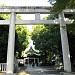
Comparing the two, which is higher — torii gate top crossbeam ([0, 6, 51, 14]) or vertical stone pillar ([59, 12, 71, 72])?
torii gate top crossbeam ([0, 6, 51, 14])

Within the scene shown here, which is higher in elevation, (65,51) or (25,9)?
(25,9)

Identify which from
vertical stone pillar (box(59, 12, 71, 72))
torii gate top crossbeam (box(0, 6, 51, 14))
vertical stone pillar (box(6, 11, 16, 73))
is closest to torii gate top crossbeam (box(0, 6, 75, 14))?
torii gate top crossbeam (box(0, 6, 51, 14))

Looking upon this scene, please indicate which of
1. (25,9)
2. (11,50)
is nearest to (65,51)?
(11,50)

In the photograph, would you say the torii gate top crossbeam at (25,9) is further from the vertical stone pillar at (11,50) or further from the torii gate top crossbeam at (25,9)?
the vertical stone pillar at (11,50)

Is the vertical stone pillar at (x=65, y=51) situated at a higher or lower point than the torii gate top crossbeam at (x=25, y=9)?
lower

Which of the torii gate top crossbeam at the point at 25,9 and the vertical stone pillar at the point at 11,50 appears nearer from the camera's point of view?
A: the vertical stone pillar at the point at 11,50

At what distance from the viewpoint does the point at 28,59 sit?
3388 cm

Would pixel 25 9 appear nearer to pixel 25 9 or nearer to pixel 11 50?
pixel 25 9

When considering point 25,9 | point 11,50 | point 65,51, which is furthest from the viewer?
point 25,9

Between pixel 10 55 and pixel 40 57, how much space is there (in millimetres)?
20951

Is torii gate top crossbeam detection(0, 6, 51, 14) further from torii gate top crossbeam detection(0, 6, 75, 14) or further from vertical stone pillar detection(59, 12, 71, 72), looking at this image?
vertical stone pillar detection(59, 12, 71, 72)

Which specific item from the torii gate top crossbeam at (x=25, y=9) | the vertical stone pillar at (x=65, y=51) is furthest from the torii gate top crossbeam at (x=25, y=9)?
the vertical stone pillar at (x=65, y=51)

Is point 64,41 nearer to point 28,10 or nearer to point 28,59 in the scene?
point 28,10

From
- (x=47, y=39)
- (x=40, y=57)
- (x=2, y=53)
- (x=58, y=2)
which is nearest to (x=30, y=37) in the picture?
(x=40, y=57)
